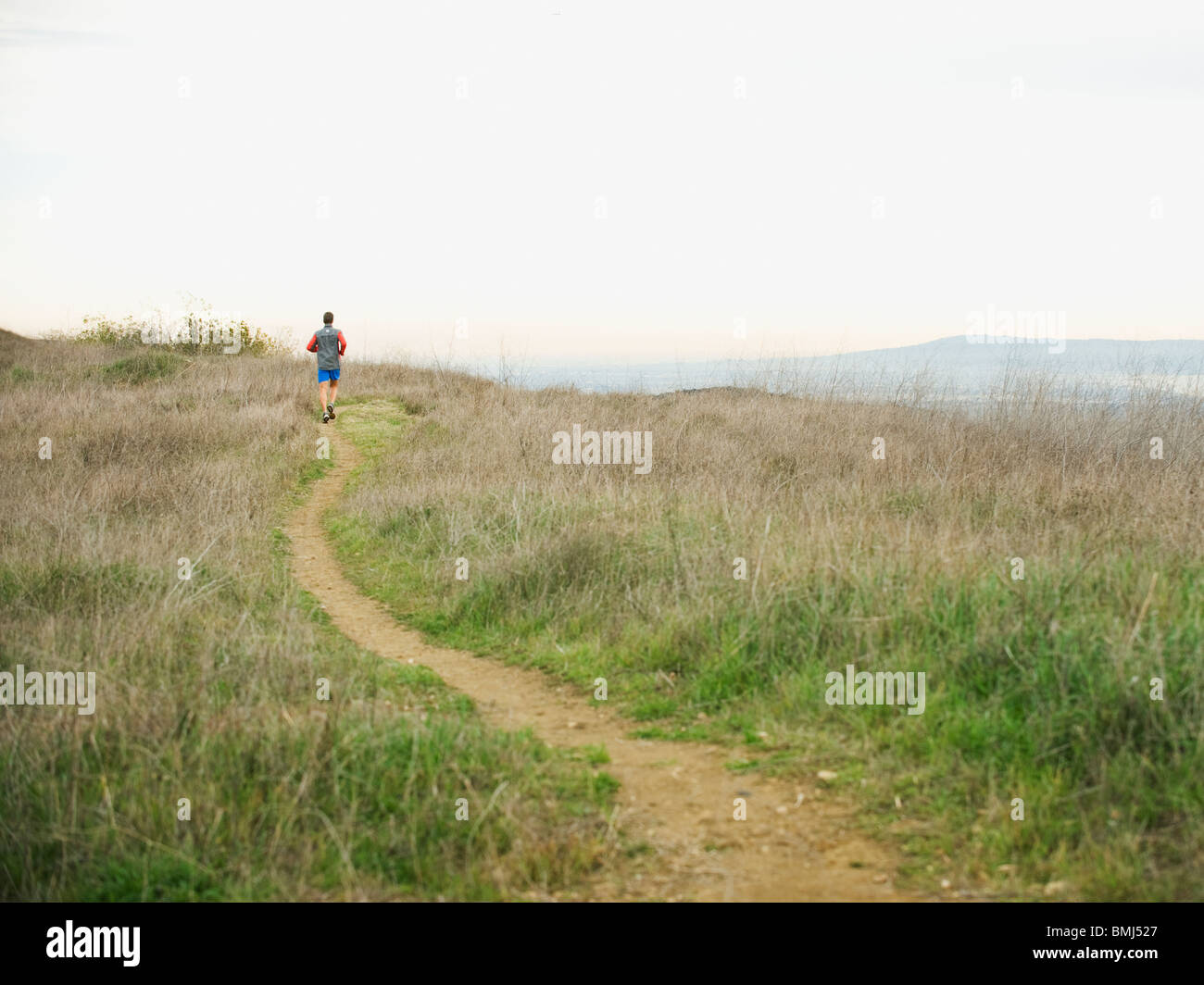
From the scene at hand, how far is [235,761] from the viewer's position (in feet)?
12.7

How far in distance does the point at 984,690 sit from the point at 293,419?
12.4 meters

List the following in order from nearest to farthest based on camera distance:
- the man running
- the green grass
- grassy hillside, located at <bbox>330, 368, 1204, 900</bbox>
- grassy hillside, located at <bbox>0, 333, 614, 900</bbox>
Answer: grassy hillside, located at <bbox>0, 333, 614, 900</bbox> → grassy hillside, located at <bbox>330, 368, 1204, 900</bbox> → the man running → the green grass

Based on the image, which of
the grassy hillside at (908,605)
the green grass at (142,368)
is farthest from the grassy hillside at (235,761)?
the green grass at (142,368)

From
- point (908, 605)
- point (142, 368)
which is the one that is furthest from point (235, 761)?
point (142, 368)

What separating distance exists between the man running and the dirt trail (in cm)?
1021

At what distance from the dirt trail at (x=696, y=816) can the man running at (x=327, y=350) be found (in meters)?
10.2

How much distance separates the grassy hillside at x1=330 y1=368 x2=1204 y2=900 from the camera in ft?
12.5

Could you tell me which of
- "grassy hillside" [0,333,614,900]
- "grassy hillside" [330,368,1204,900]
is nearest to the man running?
"grassy hillside" [330,368,1204,900]

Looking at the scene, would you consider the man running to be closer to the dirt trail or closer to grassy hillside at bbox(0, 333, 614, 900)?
grassy hillside at bbox(0, 333, 614, 900)

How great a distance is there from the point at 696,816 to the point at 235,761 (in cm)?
203

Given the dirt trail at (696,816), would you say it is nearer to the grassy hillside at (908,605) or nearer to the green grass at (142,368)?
the grassy hillside at (908,605)
